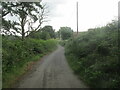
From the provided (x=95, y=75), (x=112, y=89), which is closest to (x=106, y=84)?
(x=112, y=89)

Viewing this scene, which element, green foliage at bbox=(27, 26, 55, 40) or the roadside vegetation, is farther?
green foliage at bbox=(27, 26, 55, 40)

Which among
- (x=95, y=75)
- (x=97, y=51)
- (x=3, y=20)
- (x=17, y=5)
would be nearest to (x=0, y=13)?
(x=3, y=20)

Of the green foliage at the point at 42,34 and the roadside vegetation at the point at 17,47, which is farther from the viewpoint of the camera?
the green foliage at the point at 42,34

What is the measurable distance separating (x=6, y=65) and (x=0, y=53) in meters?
0.88

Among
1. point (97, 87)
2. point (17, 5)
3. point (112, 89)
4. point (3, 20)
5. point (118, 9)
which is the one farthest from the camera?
point (17, 5)

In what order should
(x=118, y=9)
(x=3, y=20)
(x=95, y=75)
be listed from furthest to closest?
(x=3, y=20)
(x=118, y=9)
(x=95, y=75)

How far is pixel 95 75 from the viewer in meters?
7.91

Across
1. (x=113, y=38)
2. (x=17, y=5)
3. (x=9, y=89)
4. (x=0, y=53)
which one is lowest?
(x=9, y=89)

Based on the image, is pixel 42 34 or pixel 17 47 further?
pixel 42 34

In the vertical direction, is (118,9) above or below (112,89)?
above

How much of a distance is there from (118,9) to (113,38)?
5.41 m

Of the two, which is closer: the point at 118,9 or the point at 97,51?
the point at 97,51

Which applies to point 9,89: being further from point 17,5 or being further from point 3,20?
point 17,5

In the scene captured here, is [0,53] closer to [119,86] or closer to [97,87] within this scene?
[97,87]
